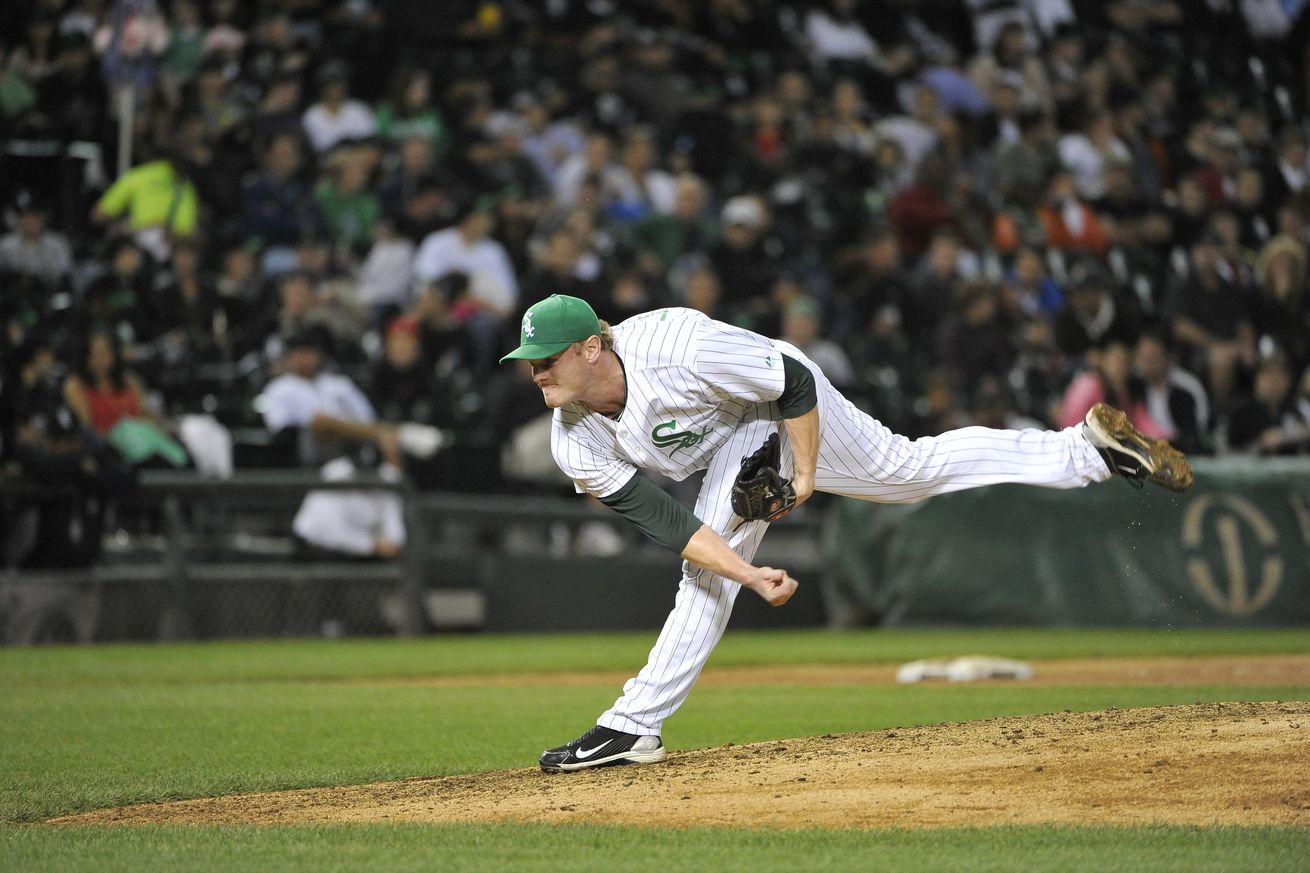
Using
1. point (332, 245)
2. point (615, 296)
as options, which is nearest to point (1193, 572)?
point (615, 296)

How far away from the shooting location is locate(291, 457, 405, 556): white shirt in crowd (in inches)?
473

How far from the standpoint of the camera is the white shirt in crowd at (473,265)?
543 inches

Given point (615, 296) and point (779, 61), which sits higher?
point (779, 61)

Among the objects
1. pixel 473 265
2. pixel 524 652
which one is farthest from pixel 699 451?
pixel 473 265

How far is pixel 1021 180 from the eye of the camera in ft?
54.9

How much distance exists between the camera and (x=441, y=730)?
716cm

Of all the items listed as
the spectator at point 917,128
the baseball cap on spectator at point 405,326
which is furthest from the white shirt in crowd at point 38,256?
the spectator at point 917,128

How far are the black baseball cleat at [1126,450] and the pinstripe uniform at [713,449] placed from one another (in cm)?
5

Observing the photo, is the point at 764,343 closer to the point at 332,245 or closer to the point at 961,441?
the point at 961,441

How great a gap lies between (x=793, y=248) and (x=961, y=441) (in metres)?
9.49

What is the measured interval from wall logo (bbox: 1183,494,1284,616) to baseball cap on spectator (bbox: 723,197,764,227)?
16.1 ft

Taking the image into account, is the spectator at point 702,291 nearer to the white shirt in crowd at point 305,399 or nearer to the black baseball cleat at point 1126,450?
the white shirt in crowd at point 305,399

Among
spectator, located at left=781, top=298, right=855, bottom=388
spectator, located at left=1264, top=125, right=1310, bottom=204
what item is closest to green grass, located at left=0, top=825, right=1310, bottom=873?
spectator, located at left=781, top=298, right=855, bottom=388

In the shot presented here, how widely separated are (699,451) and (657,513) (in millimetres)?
466
